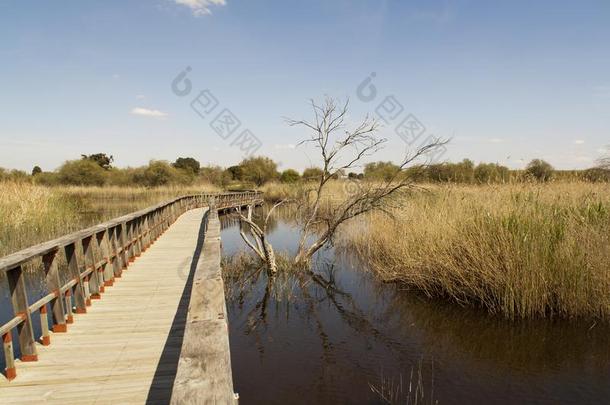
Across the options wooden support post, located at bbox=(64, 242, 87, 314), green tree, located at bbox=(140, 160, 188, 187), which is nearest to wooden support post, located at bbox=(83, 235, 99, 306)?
wooden support post, located at bbox=(64, 242, 87, 314)

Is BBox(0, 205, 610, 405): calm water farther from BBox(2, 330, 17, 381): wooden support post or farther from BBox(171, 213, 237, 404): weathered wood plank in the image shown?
BBox(2, 330, 17, 381): wooden support post

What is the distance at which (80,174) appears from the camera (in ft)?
172

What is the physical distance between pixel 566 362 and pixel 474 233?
8.75 feet

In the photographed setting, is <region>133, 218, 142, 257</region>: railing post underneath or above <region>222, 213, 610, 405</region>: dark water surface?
above

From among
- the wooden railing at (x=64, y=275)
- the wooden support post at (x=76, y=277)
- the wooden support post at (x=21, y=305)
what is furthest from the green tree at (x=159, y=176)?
the wooden support post at (x=21, y=305)

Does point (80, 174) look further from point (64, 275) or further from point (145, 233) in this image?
point (145, 233)

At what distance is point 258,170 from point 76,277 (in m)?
55.2

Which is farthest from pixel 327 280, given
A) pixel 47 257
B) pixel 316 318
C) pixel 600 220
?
pixel 47 257

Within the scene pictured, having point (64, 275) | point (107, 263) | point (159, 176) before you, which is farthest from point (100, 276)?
point (159, 176)

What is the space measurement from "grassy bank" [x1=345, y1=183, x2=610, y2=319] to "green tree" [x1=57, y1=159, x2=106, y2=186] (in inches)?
2072

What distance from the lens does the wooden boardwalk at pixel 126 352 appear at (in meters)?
3.20

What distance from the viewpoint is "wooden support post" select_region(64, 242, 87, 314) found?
198 inches

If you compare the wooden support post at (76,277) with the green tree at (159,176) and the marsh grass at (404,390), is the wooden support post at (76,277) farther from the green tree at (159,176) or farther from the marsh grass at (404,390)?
the green tree at (159,176)

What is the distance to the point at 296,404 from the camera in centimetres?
509
